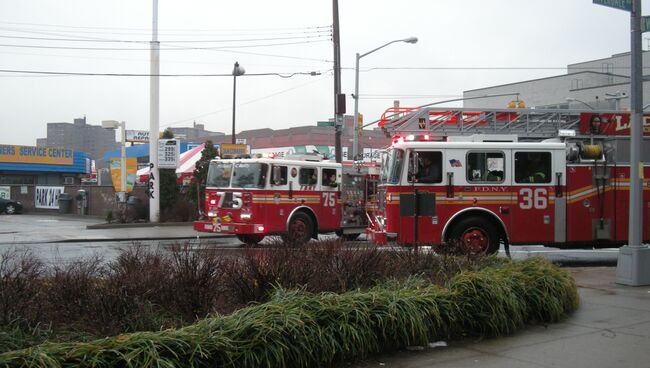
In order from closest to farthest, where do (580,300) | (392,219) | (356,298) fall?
(356,298)
(580,300)
(392,219)

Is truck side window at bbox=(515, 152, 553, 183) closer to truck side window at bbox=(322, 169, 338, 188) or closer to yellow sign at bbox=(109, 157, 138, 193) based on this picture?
truck side window at bbox=(322, 169, 338, 188)

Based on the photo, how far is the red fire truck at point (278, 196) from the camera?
16734mm

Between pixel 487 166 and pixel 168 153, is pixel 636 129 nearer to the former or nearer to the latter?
pixel 487 166

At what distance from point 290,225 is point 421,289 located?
11052 mm

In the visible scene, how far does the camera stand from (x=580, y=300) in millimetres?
8516

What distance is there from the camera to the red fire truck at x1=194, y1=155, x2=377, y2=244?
54.9 feet

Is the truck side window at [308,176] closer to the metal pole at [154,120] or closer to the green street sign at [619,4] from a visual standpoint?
the green street sign at [619,4]

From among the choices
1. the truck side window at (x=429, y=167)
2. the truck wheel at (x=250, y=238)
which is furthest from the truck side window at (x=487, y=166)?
the truck wheel at (x=250, y=238)

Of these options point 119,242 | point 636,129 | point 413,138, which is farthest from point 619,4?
point 119,242

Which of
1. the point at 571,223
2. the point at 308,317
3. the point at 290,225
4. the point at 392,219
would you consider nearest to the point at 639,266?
the point at 571,223

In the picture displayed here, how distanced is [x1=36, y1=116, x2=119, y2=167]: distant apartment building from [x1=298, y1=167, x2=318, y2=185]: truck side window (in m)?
103

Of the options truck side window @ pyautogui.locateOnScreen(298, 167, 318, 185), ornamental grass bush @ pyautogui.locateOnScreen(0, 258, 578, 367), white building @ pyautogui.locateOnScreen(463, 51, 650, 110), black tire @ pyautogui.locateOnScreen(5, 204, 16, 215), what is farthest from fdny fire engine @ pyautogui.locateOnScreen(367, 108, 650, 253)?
white building @ pyautogui.locateOnScreen(463, 51, 650, 110)

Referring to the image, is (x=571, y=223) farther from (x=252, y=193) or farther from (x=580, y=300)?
(x=252, y=193)

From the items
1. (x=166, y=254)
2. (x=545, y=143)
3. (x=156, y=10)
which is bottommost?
(x=166, y=254)
